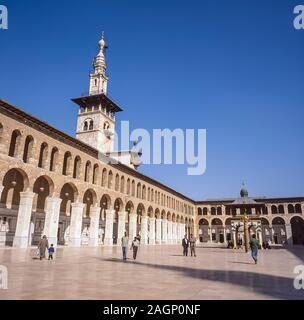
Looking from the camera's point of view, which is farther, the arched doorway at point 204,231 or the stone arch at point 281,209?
the arched doorway at point 204,231

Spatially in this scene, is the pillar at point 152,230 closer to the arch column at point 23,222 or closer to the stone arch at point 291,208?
the arch column at point 23,222

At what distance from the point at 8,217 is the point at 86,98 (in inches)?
1148

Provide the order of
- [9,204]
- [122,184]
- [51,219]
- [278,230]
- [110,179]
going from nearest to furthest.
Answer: [51,219]
[9,204]
[110,179]
[122,184]
[278,230]

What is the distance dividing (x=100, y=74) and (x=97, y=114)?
8170mm

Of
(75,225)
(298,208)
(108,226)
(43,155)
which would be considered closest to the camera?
(43,155)

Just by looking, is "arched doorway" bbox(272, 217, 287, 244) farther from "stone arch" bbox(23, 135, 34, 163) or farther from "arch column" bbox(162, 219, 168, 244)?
"stone arch" bbox(23, 135, 34, 163)

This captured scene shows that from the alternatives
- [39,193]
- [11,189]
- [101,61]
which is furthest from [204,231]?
[11,189]

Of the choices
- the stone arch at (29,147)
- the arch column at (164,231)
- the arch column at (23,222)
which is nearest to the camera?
the arch column at (23,222)

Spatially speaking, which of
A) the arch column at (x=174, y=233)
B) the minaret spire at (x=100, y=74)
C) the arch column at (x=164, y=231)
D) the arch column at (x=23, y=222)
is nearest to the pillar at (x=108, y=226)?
the arch column at (x=23, y=222)

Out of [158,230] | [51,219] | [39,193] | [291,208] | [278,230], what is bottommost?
[158,230]

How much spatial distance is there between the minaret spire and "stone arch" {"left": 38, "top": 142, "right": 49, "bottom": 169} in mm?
28731

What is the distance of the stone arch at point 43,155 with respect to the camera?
2266cm

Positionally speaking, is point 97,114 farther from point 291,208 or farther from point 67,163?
point 291,208

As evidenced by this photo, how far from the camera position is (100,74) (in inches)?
1998
